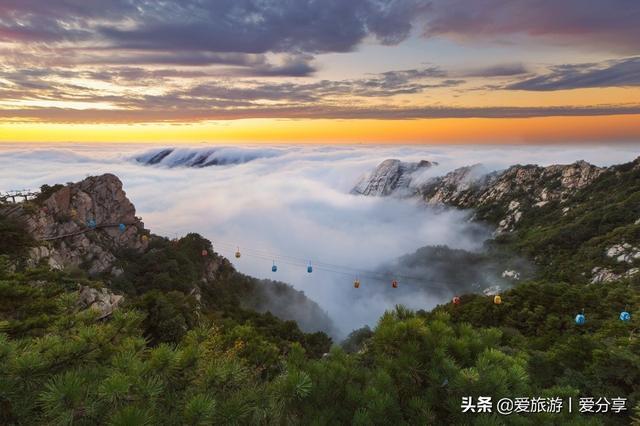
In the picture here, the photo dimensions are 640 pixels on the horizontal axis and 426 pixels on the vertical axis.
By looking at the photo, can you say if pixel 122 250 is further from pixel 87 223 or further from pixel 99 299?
pixel 99 299

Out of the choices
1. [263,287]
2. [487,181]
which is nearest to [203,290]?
[263,287]

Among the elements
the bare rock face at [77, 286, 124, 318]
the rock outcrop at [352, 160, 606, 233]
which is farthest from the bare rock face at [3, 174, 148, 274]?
the rock outcrop at [352, 160, 606, 233]

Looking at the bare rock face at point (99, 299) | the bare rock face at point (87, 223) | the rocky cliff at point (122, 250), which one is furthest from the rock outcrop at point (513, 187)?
the bare rock face at point (99, 299)

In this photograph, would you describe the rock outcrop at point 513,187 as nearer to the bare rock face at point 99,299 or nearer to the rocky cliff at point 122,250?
the rocky cliff at point 122,250


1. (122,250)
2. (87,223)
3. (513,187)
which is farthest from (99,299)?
(513,187)

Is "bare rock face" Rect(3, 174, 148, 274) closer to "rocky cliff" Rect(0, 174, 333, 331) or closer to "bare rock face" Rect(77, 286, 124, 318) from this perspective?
"rocky cliff" Rect(0, 174, 333, 331)

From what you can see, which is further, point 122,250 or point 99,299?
point 122,250

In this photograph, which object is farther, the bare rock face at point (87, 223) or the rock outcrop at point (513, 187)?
the rock outcrop at point (513, 187)

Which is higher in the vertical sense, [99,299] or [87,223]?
[87,223]

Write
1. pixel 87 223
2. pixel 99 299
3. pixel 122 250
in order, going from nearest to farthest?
pixel 99 299, pixel 87 223, pixel 122 250
